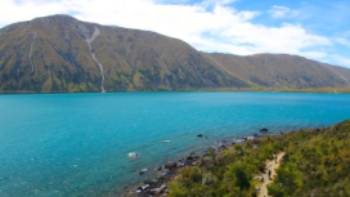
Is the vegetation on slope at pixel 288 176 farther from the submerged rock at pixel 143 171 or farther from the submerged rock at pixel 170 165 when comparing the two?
the submerged rock at pixel 143 171

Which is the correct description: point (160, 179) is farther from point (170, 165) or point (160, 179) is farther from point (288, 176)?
point (288, 176)

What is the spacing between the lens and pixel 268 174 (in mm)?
34750

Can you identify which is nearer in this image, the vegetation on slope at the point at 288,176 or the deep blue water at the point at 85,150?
the vegetation on slope at the point at 288,176

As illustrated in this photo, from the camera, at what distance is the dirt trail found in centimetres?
3005

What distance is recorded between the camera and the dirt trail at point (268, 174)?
3005cm

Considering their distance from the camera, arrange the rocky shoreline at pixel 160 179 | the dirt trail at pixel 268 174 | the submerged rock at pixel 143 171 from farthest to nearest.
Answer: the submerged rock at pixel 143 171
the rocky shoreline at pixel 160 179
the dirt trail at pixel 268 174

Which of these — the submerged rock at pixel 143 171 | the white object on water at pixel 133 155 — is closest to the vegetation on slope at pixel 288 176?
the submerged rock at pixel 143 171

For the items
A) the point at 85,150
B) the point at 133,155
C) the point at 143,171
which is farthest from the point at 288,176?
the point at 85,150

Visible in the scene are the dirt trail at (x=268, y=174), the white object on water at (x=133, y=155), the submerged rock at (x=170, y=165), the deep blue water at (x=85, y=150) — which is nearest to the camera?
the dirt trail at (x=268, y=174)

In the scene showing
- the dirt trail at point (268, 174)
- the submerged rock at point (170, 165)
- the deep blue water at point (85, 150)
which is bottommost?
the deep blue water at point (85, 150)

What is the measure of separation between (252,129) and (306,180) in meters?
57.8

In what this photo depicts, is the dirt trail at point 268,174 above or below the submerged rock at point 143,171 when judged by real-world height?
above

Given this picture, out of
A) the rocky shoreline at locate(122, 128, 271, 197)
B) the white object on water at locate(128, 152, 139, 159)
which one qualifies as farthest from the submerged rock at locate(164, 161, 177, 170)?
the white object on water at locate(128, 152, 139, 159)

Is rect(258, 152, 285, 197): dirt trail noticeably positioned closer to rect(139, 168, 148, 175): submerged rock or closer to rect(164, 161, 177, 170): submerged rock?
rect(164, 161, 177, 170): submerged rock
